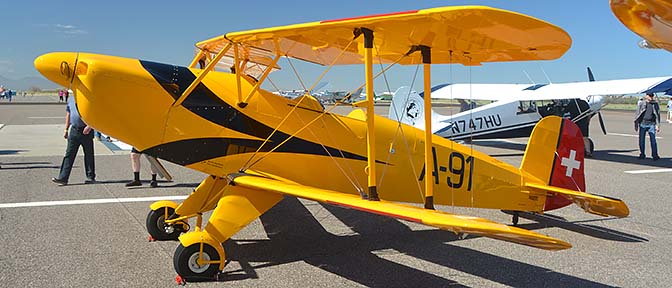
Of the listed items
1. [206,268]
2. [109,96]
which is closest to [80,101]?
[109,96]

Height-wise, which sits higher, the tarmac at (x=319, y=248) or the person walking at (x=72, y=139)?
the person walking at (x=72, y=139)

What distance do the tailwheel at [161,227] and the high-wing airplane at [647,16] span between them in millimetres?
4583

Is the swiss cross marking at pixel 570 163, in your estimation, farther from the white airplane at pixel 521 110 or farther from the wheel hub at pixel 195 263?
the white airplane at pixel 521 110

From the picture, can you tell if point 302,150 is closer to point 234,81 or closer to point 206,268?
A: point 234,81

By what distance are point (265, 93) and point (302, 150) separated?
690 mm

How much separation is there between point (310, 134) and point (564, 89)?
39.4ft

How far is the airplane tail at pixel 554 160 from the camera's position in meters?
5.80

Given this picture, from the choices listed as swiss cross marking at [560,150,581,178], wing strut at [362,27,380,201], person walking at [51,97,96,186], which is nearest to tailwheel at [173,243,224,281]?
wing strut at [362,27,380,201]

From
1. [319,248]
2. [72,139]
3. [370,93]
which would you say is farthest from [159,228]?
[72,139]

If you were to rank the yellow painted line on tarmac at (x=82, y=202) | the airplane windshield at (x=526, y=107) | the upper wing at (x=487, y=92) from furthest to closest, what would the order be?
1. the upper wing at (x=487, y=92)
2. the airplane windshield at (x=526, y=107)
3. the yellow painted line on tarmac at (x=82, y=202)

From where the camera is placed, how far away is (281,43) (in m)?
4.99

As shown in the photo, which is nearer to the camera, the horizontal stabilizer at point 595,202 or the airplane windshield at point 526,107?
the horizontal stabilizer at point 595,202

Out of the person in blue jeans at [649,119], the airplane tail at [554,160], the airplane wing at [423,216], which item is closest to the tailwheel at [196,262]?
the airplane wing at [423,216]

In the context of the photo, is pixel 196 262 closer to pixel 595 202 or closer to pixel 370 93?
pixel 370 93
